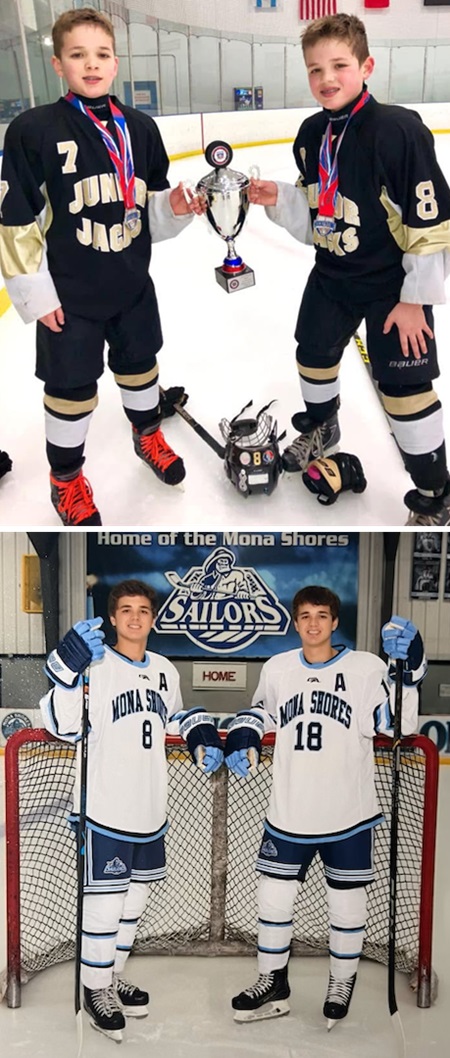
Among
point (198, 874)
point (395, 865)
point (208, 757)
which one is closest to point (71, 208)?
point (208, 757)

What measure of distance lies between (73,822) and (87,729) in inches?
8.5

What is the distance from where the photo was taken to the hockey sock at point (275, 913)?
2.12 metres

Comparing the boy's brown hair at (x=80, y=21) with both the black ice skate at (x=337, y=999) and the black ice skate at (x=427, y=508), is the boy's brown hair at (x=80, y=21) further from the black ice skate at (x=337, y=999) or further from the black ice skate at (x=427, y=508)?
the black ice skate at (x=337, y=999)

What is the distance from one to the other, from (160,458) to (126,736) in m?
0.68

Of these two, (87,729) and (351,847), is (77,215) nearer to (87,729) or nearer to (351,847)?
(87,729)

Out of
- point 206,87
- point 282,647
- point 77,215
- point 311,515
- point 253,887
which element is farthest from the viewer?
point 253,887

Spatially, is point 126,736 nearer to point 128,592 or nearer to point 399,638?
point 128,592

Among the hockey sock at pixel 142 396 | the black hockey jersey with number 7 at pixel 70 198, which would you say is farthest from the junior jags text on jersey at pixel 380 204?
the hockey sock at pixel 142 396

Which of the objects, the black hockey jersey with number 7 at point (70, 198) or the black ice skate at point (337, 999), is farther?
the black ice skate at point (337, 999)

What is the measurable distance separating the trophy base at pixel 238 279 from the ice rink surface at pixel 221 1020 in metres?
1.54

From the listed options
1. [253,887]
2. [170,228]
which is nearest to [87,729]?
[253,887]

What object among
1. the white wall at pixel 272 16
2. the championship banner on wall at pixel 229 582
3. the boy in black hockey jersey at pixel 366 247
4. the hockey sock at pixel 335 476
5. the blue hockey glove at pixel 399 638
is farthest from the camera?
the championship banner on wall at pixel 229 582

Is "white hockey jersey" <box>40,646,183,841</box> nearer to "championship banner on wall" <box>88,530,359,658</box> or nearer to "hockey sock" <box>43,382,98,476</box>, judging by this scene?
"championship banner on wall" <box>88,530,359,658</box>

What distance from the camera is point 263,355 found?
1.69 metres
